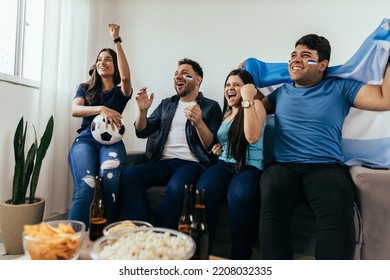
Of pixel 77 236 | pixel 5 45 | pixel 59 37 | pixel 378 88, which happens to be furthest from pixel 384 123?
pixel 5 45

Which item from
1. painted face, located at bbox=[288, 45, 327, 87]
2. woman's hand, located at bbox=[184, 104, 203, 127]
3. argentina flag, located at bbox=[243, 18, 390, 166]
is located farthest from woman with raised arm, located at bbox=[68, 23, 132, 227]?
argentina flag, located at bbox=[243, 18, 390, 166]

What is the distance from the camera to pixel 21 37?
1.83 metres

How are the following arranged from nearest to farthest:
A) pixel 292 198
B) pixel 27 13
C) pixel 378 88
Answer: pixel 292 198, pixel 378 88, pixel 27 13

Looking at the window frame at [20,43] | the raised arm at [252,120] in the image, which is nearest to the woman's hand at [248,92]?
the raised arm at [252,120]

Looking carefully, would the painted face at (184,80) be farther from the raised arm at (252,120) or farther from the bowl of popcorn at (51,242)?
the bowl of popcorn at (51,242)

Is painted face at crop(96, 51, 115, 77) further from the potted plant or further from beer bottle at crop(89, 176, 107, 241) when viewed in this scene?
beer bottle at crop(89, 176, 107, 241)

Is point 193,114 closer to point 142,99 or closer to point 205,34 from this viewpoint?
point 142,99

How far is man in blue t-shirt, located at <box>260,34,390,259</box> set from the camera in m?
1.05

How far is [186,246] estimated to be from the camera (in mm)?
687

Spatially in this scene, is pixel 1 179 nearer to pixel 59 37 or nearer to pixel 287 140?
pixel 59 37

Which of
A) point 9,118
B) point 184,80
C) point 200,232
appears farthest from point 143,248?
point 9,118

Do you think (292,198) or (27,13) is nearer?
(292,198)

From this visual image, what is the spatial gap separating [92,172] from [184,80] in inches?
30.4
